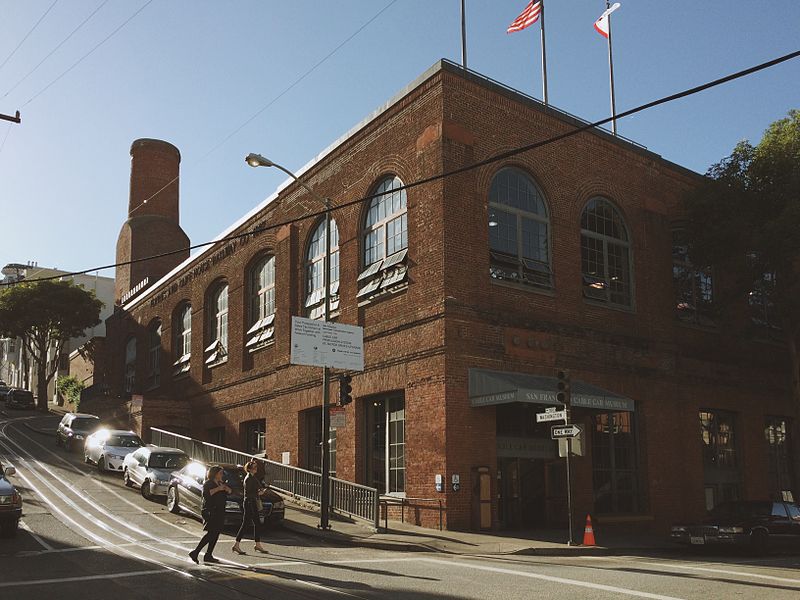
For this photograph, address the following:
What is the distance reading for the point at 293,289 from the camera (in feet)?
94.8

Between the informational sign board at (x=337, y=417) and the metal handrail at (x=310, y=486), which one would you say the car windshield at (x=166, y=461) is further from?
the informational sign board at (x=337, y=417)

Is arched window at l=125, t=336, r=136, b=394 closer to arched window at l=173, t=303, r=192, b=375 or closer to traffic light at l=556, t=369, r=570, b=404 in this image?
arched window at l=173, t=303, r=192, b=375

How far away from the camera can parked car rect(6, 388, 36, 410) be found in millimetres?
61469

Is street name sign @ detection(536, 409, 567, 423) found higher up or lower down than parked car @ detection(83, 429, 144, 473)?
higher up

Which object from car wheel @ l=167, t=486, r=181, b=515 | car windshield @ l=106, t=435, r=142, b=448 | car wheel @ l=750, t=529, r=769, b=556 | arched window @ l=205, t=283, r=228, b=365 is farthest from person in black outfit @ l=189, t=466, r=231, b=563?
arched window @ l=205, t=283, r=228, b=365

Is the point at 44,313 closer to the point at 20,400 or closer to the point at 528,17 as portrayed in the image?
the point at 20,400

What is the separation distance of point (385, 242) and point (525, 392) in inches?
269

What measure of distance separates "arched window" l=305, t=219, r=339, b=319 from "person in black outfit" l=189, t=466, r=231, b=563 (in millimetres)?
12704

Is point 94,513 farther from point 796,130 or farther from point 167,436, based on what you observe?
point 796,130

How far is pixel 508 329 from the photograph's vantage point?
21969mm

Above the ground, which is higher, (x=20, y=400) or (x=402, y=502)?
(x=20, y=400)

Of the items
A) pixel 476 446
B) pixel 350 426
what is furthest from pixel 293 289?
pixel 476 446

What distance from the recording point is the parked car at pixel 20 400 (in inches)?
2420

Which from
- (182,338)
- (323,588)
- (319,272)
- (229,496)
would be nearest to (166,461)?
(229,496)
